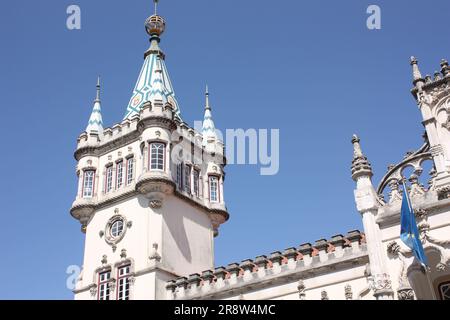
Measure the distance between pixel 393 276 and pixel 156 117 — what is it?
60.7 feet

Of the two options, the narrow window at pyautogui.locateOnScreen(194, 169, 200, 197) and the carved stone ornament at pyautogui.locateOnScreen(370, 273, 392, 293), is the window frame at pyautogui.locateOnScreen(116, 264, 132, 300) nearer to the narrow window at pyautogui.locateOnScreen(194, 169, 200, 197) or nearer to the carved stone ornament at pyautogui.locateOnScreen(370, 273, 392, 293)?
the narrow window at pyautogui.locateOnScreen(194, 169, 200, 197)

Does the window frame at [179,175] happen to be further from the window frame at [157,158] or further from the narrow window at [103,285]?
the narrow window at [103,285]

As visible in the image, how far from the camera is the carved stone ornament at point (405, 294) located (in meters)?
22.4

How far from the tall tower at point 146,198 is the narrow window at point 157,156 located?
0.20 ft

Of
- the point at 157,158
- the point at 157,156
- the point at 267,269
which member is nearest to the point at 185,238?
the point at 157,158

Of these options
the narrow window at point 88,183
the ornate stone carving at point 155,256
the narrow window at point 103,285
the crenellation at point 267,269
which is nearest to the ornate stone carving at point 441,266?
the crenellation at point 267,269

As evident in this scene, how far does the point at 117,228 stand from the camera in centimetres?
3550

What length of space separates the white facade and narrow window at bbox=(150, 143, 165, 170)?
0.22 feet

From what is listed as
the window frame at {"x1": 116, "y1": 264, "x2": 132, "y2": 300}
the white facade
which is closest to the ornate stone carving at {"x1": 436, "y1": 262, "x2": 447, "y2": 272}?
the white facade

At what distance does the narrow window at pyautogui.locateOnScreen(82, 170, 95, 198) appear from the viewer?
3769cm

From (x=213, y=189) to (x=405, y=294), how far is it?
18807 millimetres
